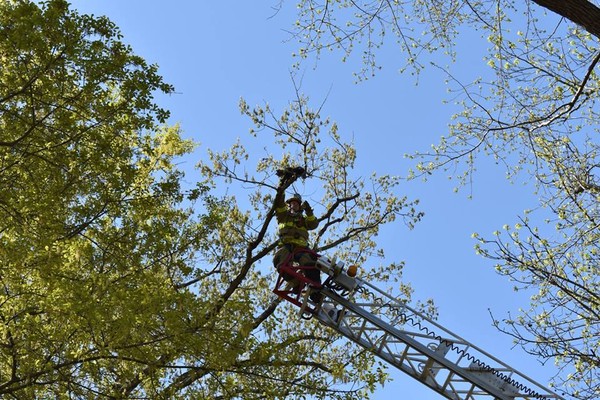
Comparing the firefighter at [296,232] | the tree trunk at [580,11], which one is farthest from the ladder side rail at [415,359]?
the tree trunk at [580,11]

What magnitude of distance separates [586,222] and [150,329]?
6.12 m

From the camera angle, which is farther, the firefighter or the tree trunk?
the firefighter

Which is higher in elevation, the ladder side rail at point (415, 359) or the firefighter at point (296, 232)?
the firefighter at point (296, 232)

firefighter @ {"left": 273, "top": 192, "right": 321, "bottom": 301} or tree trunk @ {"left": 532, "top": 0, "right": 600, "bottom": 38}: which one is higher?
firefighter @ {"left": 273, "top": 192, "right": 321, "bottom": 301}

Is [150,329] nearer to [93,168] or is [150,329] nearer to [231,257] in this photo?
[93,168]

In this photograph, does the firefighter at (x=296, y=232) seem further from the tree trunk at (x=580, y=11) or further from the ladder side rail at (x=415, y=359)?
the tree trunk at (x=580, y=11)

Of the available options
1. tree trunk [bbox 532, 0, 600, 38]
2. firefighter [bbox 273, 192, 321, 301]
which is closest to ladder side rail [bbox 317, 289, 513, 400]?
firefighter [bbox 273, 192, 321, 301]

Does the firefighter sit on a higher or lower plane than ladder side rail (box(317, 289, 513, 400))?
higher

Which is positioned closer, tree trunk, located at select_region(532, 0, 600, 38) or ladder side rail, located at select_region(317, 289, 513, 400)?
tree trunk, located at select_region(532, 0, 600, 38)

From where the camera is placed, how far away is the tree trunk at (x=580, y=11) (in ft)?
17.4

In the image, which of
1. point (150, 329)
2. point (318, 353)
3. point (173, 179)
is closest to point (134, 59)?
point (173, 179)

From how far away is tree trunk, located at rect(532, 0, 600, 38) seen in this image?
209 inches

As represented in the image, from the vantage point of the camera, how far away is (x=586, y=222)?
9625 mm

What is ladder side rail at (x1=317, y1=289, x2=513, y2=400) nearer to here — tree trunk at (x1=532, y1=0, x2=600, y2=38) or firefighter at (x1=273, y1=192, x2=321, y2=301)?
firefighter at (x1=273, y1=192, x2=321, y2=301)
